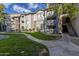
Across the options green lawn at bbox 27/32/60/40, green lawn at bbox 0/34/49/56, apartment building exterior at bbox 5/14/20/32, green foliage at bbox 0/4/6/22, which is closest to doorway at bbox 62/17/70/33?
green lawn at bbox 27/32/60/40

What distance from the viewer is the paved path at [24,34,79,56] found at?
3.54 metres

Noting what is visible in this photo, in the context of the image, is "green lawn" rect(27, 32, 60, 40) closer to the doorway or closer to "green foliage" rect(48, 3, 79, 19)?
the doorway

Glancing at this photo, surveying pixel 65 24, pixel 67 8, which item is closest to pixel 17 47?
pixel 65 24

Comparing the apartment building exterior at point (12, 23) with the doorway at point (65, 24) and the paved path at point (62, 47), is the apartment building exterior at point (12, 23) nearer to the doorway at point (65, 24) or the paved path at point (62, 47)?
the paved path at point (62, 47)

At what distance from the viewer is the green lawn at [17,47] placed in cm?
353

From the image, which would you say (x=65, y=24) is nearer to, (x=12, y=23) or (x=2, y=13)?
(x=12, y=23)

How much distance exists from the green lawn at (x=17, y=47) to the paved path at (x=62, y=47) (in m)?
0.09

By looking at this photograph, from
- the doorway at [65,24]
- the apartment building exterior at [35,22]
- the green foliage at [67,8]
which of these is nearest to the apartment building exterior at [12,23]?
the apartment building exterior at [35,22]

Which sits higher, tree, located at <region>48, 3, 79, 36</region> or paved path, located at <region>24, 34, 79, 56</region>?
tree, located at <region>48, 3, 79, 36</region>

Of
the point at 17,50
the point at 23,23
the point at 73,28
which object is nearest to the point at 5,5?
the point at 23,23

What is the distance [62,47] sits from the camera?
356cm

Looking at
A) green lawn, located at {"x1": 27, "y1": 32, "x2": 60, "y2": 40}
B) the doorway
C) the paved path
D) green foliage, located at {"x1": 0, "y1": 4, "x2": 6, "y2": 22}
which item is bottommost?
the paved path

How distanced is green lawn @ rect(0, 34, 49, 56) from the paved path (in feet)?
0.29

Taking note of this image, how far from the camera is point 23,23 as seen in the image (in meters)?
3.58
